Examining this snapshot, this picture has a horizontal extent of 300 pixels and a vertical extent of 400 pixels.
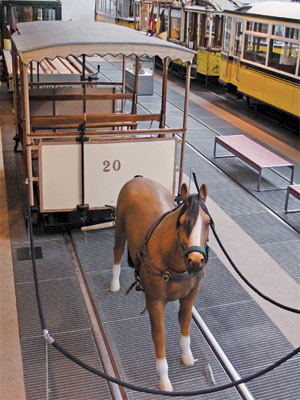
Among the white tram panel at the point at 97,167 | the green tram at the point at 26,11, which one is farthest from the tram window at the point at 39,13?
the white tram panel at the point at 97,167

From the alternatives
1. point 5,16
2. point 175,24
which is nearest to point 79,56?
point 5,16

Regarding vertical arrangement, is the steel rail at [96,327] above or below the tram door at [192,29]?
below

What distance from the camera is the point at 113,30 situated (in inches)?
298

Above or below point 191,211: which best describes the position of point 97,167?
Answer: below

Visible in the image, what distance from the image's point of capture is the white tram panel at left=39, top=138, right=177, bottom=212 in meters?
6.49

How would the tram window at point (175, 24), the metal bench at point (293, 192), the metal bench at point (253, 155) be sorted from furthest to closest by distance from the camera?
the tram window at point (175, 24)
the metal bench at point (253, 155)
the metal bench at point (293, 192)

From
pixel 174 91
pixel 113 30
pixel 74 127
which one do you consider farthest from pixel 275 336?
pixel 174 91

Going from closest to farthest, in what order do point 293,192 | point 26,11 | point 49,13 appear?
point 293,192 < point 26,11 < point 49,13

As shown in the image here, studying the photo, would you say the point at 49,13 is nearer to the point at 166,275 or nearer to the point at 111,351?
the point at 111,351

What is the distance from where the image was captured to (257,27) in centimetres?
1405

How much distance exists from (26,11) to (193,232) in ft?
53.4

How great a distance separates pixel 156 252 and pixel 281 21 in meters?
10.4

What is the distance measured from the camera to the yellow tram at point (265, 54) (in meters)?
12.3

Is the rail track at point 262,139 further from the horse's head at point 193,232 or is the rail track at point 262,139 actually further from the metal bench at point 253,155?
the horse's head at point 193,232
